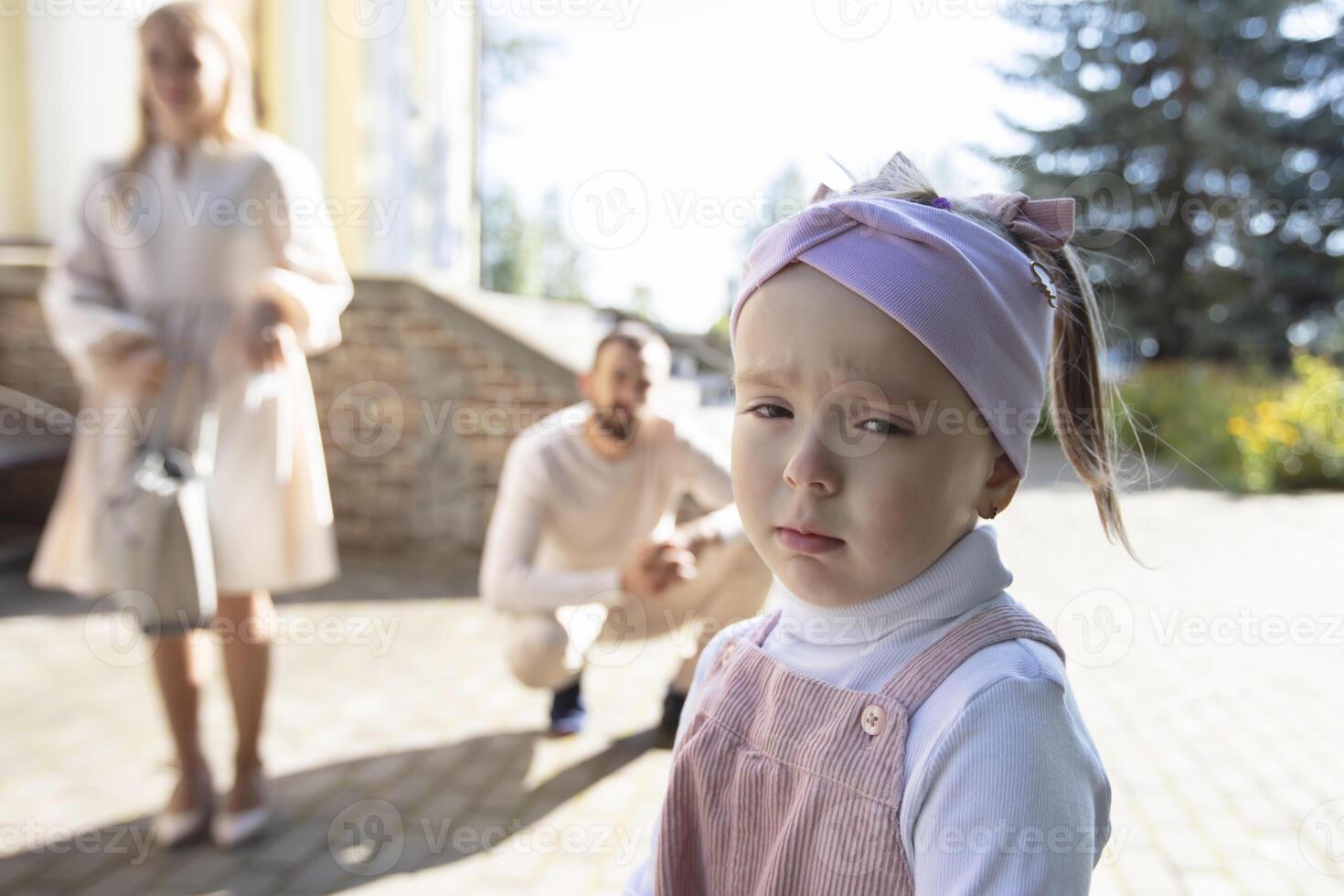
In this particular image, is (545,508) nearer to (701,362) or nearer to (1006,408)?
(1006,408)

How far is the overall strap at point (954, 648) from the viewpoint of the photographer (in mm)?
1071

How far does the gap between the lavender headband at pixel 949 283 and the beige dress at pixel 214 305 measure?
7.10 ft

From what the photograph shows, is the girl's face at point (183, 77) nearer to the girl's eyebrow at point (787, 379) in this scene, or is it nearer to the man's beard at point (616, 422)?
the man's beard at point (616, 422)

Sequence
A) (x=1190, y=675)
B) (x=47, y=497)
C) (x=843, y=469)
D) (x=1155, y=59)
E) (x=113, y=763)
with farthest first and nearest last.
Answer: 1. (x=1155, y=59)
2. (x=47, y=497)
3. (x=1190, y=675)
4. (x=113, y=763)
5. (x=843, y=469)

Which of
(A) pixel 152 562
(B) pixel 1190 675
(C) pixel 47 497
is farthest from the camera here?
(C) pixel 47 497

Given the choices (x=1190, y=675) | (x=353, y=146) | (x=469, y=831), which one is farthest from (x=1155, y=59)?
(x=469, y=831)

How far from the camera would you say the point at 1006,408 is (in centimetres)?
112

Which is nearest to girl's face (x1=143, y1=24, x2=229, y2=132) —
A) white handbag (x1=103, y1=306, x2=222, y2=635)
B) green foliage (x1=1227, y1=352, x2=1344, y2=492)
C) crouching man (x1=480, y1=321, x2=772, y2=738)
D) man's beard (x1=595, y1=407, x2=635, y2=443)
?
white handbag (x1=103, y1=306, x2=222, y2=635)

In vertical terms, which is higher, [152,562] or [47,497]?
[152,562]

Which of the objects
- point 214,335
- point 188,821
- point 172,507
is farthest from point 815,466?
point 188,821

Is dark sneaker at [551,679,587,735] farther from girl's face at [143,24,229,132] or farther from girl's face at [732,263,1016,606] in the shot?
girl's face at [732,263,1016,606]

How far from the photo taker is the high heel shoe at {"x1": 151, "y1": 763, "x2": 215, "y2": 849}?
2854 millimetres

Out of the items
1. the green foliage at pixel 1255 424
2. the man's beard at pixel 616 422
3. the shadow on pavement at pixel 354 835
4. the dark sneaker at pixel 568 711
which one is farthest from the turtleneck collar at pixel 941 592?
the green foliage at pixel 1255 424

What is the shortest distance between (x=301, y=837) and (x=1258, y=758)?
130 inches
